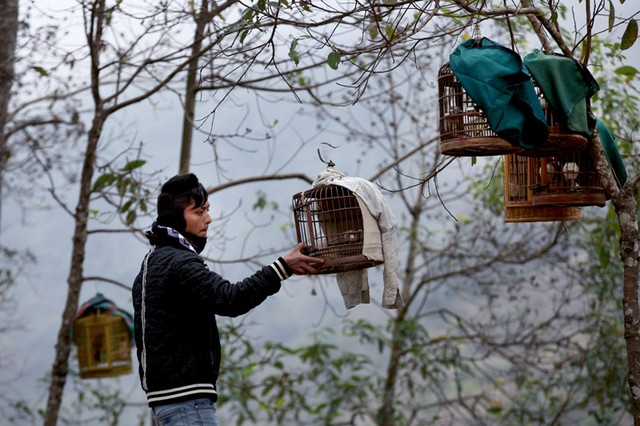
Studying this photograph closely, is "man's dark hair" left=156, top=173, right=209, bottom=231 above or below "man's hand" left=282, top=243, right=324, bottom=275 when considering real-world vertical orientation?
above

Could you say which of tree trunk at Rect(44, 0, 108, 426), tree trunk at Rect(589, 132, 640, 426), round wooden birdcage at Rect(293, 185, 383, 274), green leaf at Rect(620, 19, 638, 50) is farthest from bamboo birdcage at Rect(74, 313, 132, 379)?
green leaf at Rect(620, 19, 638, 50)

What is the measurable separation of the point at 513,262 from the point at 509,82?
4.80m

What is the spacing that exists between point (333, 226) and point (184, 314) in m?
0.87

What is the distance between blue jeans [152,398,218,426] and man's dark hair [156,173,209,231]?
2.18ft

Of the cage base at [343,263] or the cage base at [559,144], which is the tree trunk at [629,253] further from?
the cage base at [343,263]

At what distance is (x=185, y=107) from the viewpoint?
6.11 metres

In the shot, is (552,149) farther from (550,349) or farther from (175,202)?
(550,349)

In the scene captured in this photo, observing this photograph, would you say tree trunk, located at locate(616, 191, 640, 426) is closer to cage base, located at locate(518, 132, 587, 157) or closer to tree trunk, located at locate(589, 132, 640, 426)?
tree trunk, located at locate(589, 132, 640, 426)

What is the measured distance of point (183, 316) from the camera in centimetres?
325

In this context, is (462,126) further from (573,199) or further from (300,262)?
(300,262)

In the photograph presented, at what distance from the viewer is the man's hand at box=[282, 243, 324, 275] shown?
3.33 meters

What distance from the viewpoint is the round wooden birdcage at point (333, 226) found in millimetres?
3586

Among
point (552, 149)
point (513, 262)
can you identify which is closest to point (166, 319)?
point (552, 149)

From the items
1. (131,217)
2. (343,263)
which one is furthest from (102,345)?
(343,263)
